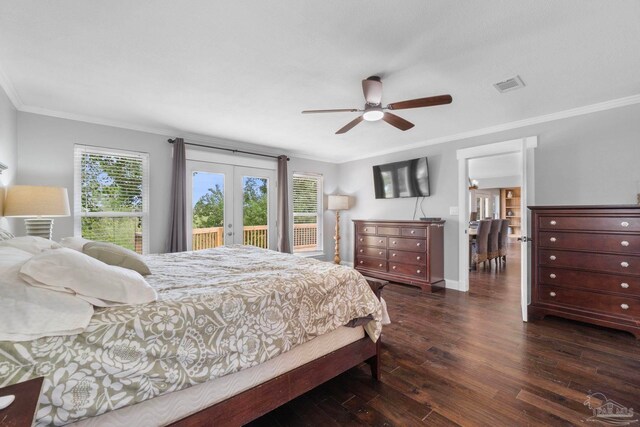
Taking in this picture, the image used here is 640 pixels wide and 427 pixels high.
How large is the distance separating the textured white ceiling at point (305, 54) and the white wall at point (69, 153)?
9.1 inches

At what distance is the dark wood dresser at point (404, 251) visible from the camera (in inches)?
173

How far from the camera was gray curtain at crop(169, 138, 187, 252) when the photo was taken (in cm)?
407

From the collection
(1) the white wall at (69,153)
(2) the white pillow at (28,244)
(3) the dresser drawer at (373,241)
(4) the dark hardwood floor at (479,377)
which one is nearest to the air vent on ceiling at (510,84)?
(4) the dark hardwood floor at (479,377)

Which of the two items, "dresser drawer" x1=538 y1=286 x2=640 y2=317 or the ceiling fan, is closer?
the ceiling fan

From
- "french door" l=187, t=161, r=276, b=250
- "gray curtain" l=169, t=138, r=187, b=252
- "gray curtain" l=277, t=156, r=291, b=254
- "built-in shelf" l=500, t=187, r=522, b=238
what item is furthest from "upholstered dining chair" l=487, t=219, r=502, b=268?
"built-in shelf" l=500, t=187, r=522, b=238

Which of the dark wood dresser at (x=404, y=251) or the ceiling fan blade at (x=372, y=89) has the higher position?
the ceiling fan blade at (x=372, y=89)

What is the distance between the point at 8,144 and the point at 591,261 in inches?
238

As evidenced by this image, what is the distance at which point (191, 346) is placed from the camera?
127cm

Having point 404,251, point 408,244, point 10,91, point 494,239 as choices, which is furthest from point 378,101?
point 494,239

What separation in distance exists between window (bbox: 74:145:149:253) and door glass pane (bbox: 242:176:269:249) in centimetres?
150

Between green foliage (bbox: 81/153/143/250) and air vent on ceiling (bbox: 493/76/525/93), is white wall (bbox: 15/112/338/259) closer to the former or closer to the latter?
green foliage (bbox: 81/153/143/250)

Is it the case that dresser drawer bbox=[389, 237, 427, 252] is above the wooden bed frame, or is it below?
above

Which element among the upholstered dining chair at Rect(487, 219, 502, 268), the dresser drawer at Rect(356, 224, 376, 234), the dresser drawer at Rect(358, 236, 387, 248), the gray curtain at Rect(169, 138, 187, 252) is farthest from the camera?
the upholstered dining chair at Rect(487, 219, 502, 268)

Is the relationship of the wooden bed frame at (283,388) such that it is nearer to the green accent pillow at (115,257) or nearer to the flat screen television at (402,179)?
the green accent pillow at (115,257)
